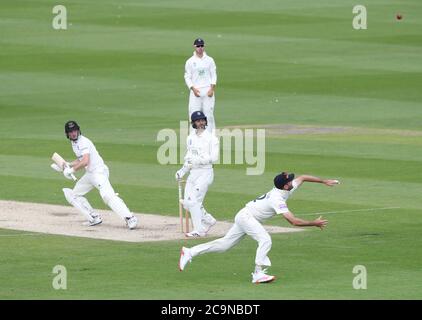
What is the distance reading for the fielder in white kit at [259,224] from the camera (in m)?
16.4

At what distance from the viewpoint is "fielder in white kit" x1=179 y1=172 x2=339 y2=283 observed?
53.8ft

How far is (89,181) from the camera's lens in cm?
2086

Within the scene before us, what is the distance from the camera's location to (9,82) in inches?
1576

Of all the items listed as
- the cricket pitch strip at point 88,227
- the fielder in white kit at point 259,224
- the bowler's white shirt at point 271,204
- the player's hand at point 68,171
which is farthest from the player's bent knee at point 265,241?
the player's hand at point 68,171

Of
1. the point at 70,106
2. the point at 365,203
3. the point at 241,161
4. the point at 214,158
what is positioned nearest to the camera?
the point at 214,158

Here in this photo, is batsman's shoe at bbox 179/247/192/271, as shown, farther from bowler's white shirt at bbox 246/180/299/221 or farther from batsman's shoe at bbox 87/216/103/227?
batsman's shoe at bbox 87/216/103/227

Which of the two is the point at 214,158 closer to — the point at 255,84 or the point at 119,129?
the point at 119,129

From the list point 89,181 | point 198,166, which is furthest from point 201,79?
point 198,166

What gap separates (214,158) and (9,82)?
69.6ft

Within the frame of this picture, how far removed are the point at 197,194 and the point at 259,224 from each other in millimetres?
3279

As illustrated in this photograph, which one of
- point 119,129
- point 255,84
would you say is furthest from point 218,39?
point 119,129

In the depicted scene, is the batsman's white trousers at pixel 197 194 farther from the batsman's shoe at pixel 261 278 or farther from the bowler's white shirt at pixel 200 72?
the bowler's white shirt at pixel 200 72

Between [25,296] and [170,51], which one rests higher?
[170,51]

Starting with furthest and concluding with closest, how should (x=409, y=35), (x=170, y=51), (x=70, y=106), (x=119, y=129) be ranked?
(x=409, y=35)
(x=170, y=51)
(x=70, y=106)
(x=119, y=129)
